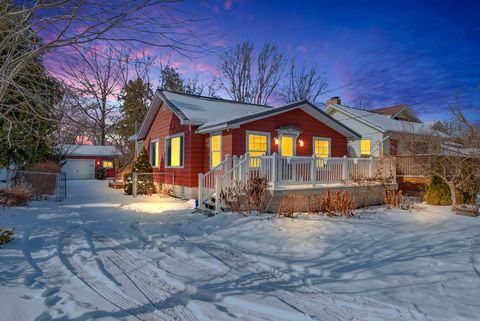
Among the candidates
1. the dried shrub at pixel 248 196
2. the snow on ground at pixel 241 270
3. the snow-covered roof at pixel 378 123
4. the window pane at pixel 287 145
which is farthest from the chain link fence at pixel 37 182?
the snow-covered roof at pixel 378 123

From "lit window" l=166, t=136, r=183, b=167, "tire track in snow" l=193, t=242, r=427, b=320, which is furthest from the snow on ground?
"lit window" l=166, t=136, r=183, b=167

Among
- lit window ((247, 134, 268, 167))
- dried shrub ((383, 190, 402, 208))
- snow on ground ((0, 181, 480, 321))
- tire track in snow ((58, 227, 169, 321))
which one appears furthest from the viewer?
lit window ((247, 134, 268, 167))

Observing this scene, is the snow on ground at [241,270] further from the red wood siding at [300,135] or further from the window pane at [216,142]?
the window pane at [216,142]

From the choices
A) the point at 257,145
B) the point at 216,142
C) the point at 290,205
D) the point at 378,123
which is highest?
the point at 378,123

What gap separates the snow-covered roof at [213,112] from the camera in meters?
11.6

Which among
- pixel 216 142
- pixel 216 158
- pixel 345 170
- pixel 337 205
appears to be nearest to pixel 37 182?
pixel 216 158

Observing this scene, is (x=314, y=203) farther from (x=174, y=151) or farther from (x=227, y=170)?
(x=174, y=151)

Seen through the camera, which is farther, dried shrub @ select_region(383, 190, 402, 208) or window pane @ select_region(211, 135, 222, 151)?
window pane @ select_region(211, 135, 222, 151)

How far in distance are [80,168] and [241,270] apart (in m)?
32.9

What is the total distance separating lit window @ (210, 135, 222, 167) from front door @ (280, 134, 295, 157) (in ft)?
9.46

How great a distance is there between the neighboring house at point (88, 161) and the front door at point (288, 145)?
921 inches

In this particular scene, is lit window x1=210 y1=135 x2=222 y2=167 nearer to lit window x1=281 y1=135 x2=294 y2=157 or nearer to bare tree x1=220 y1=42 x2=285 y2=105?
lit window x1=281 y1=135 x2=294 y2=157

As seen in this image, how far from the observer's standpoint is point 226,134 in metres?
11.8

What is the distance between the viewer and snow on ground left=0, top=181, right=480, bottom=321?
3201 mm
